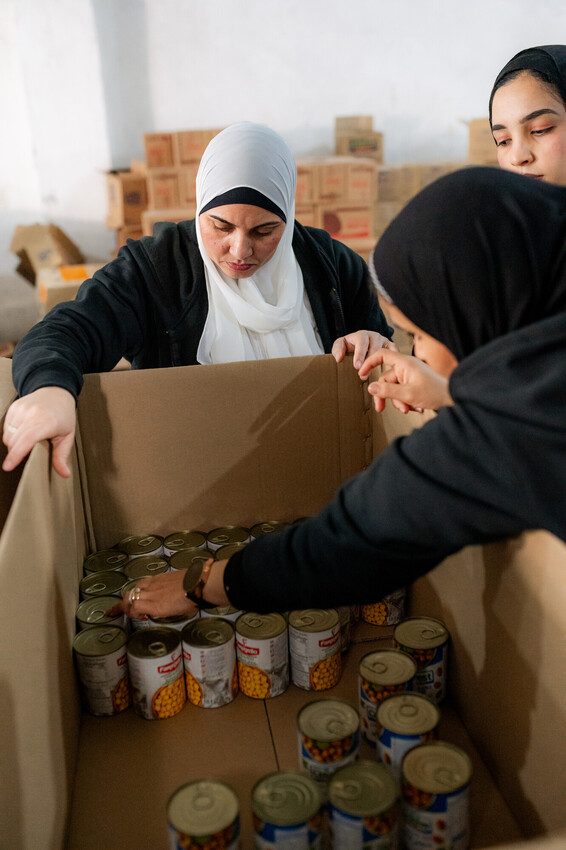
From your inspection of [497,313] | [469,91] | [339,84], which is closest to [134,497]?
[497,313]

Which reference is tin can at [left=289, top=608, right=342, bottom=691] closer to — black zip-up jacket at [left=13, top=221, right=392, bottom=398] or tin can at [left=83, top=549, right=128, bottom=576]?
tin can at [left=83, top=549, right=128, bottom=576]

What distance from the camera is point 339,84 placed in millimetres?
4703

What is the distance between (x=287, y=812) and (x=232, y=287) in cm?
114

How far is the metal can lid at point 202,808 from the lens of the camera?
0.71 metres

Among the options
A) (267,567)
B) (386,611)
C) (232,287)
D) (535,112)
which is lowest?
(386,611)

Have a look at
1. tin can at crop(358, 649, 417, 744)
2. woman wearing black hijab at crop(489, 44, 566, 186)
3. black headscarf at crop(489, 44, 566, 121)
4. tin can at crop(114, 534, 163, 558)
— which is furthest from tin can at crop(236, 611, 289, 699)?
black headscarf at crop(489, 44, 566, 121)

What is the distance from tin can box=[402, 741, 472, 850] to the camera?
0.77m

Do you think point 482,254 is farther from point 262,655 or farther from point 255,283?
point 255,283

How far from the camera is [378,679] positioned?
3.15ft

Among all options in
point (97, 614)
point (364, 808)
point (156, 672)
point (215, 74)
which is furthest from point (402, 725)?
point (215, 74)

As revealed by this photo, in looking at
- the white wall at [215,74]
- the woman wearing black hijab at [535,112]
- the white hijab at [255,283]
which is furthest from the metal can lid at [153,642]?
the white wall at [215,74]

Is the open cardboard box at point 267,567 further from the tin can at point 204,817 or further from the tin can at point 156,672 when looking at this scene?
the tin can at point 204,817

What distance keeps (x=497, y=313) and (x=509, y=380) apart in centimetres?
15

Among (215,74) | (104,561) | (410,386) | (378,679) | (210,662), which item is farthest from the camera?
(215,74)
